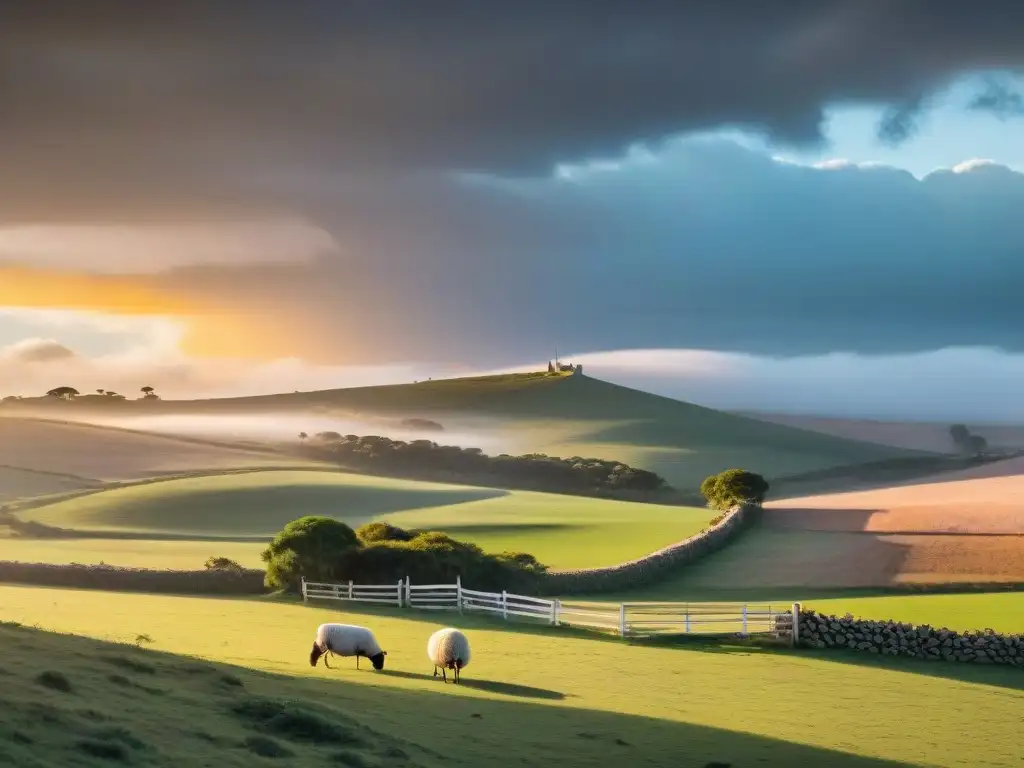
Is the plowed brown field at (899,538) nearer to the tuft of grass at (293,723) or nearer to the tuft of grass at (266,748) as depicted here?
the tuft of grass at (293,723)

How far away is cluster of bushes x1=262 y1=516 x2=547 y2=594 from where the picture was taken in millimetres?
45812

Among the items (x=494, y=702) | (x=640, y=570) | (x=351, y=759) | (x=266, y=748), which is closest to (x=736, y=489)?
(x=640, y=570)

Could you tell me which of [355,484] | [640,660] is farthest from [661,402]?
[640,660]

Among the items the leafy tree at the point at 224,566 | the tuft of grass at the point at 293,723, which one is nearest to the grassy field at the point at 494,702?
the tuft of grass at the point at 293,723

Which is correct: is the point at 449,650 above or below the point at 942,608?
above

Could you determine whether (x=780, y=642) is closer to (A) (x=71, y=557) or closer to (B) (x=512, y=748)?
(B) (x=512, y=748)

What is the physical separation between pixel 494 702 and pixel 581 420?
14490 centimetres

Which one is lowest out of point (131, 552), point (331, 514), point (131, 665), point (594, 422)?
point (131, 665)

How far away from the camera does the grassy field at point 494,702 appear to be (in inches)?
693

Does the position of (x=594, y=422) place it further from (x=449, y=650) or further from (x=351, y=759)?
(x=351, y=759)

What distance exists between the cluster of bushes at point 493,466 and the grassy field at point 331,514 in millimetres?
14203

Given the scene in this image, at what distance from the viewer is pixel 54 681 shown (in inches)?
723

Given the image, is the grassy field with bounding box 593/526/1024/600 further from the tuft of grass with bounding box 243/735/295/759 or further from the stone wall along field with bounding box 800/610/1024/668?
the tuft of grass with bounding box 243/735/295/759

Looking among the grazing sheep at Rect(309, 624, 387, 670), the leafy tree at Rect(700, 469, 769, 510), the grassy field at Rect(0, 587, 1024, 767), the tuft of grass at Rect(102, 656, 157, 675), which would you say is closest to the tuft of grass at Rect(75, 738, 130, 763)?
the grassy field at Rect(0, 587, 1024, 767)
